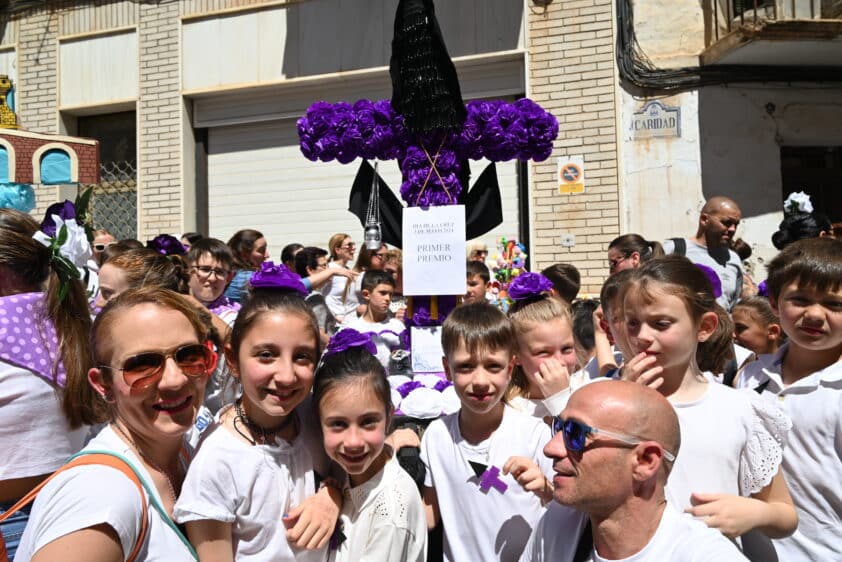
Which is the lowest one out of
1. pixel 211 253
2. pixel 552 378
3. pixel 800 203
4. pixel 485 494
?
pixel 485 494

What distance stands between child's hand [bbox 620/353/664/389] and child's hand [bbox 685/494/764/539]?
36cm

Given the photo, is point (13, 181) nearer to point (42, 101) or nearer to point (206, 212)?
point (206, 212)

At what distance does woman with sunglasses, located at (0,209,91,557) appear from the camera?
2.19m

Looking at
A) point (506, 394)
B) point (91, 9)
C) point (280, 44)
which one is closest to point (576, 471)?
point (506, 394)

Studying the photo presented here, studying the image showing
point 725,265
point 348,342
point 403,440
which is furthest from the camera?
point 725,265

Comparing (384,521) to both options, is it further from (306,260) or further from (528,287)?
(306,260)

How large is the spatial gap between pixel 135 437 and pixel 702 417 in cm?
161

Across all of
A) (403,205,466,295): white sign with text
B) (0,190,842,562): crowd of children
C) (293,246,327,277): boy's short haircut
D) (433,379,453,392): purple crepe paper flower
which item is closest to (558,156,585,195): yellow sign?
(293,246,327,277): boy's short haircut

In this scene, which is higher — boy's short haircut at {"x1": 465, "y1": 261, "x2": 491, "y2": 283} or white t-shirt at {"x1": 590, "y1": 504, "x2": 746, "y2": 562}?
boy's short haircut at {"x1": 465, "y1": 261, "x2": 491, "y2": 283}

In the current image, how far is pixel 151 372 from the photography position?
1.81m

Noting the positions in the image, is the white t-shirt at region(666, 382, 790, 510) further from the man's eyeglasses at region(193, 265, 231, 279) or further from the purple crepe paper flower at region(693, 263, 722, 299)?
the man's eyeglasses at region(193, 265, 231, 279)

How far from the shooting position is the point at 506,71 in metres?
9.03

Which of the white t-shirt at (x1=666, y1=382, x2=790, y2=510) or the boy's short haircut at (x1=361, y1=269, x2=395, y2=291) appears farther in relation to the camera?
the boy's short haircut at (x1=361, y1=269, x2=395, y2=291)

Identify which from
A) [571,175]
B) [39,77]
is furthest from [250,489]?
[39,77]
